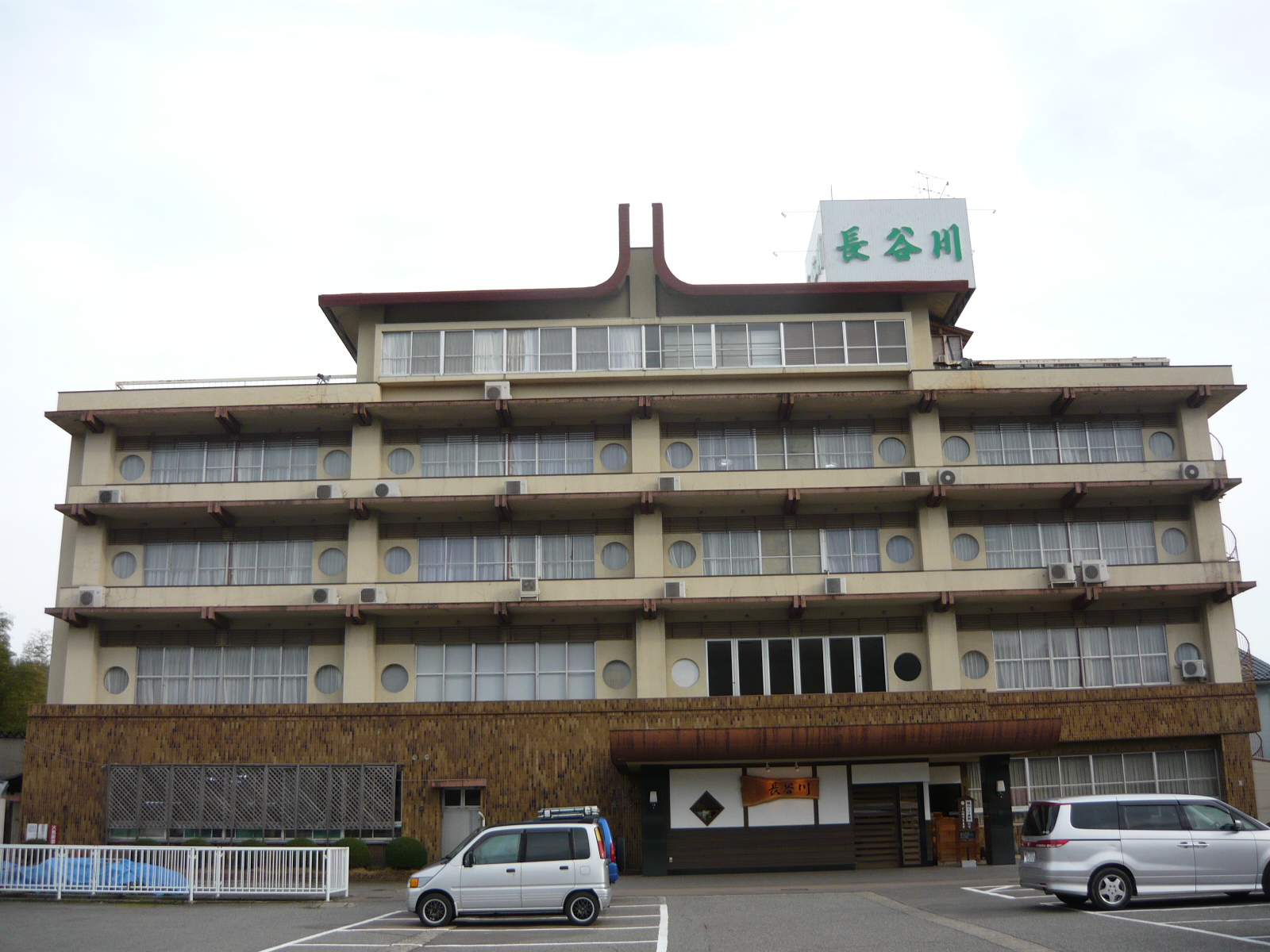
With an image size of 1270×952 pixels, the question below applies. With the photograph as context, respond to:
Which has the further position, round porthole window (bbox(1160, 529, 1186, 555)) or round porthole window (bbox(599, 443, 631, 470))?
round porthole window (bbox(599, 443, 631, 470))

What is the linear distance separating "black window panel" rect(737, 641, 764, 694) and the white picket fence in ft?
50.3

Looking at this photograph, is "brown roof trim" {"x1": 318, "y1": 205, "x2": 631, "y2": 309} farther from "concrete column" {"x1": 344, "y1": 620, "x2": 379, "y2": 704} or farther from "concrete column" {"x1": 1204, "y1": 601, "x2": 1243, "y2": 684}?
"concrete column" {"x1": 1204, "y1": 601, "x2": 1243, "y2": 684}

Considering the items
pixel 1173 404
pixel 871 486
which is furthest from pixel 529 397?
pixel 1173 404

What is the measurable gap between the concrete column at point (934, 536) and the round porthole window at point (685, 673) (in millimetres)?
7906

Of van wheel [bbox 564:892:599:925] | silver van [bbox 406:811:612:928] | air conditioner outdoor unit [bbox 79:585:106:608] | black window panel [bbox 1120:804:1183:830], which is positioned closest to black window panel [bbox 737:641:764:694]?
silver van [bbox 406:811:612:928]

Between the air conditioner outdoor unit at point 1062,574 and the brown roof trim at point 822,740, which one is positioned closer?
the brown roof trim at point 822,740

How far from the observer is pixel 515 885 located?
21.6 metres

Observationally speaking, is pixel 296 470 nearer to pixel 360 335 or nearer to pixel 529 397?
pixel 360 335

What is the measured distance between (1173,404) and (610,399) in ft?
61.8

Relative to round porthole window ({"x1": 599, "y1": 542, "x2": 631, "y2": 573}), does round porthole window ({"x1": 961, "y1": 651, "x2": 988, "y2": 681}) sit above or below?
below

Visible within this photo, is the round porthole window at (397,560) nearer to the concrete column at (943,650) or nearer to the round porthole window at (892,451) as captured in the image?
the round porthole window at (892,451)

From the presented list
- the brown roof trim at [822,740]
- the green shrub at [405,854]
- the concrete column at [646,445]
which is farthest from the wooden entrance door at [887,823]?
the green shrub at [405,854]

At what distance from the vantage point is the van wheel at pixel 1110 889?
20016 mm

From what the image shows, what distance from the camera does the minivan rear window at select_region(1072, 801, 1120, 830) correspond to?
2036cm
